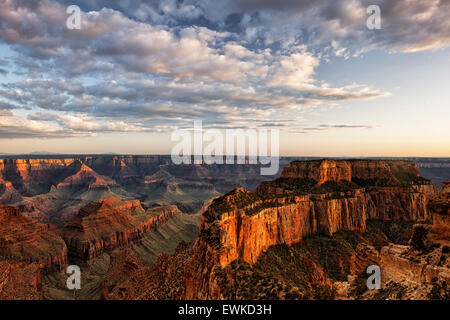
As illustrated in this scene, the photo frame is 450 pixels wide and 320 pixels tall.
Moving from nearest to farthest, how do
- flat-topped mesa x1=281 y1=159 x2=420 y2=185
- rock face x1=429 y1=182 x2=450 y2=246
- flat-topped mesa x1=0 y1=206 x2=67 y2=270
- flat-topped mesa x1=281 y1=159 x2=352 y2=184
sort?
rock face x1=429 y1=182 x2=450 y2=246, flat-topped mesa x1=281 y1=159 x2=352 y2=184, flat-topped mesa x1=281 y1=159 x2=420 y2=185, flat-topped mesa x1=0 y1=206 x2=67 y2=270

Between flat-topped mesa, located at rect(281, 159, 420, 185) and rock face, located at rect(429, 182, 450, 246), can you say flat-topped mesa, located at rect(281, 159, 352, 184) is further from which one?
rock face, located at rect(429, 182, 450, 246)

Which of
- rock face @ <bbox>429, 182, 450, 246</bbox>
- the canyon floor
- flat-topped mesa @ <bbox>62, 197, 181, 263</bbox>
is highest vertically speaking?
rock face @ <bbox>429, 182, 450, 246</bbox>

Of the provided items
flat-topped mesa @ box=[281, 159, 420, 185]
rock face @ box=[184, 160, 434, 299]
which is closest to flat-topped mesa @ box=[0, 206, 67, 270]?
rock face @ box=[184, 160, 434, 299]

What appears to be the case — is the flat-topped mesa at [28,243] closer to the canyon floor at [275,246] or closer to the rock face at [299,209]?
the canyon floor at [275,246]

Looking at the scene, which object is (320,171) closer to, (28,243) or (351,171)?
(351,171)

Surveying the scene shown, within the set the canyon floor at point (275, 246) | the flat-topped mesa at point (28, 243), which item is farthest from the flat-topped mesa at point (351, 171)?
the flat-topped mesa at point (28, 243)
